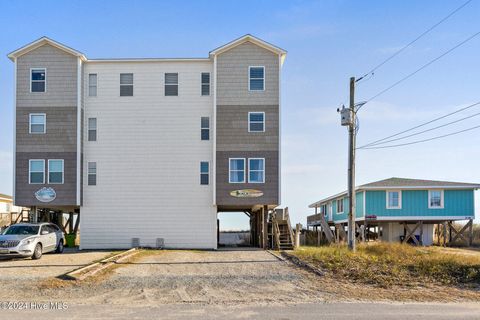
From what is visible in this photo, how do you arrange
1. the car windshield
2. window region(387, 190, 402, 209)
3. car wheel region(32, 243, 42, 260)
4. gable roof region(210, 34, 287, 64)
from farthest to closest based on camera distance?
1. window region(387, 190, 402, 209)
2. gable roof region(210, 34, 287, 64)
3. the car windshield
4. car wheel region(32, 243, 42, 260)

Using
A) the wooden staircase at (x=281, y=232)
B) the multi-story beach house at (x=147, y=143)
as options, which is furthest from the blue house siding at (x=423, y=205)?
the multi-story beach house at (x=147, y=143)

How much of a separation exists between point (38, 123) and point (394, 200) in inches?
956

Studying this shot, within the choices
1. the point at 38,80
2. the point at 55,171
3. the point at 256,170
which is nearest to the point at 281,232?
the point at 256,170

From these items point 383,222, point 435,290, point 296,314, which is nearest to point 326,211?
point 383,222

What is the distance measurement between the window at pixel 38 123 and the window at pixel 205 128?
8989 mm

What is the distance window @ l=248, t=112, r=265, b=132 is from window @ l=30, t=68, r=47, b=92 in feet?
39.2

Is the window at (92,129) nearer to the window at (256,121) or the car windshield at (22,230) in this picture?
the car windshield at (22,230)

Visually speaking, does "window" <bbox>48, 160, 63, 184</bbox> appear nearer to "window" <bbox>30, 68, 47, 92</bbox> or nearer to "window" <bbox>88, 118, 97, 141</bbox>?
Answer: "window" <bbox>88, 118, 97, 141</bbox>

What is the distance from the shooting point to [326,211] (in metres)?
56.3

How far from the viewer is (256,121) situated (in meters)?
31.3

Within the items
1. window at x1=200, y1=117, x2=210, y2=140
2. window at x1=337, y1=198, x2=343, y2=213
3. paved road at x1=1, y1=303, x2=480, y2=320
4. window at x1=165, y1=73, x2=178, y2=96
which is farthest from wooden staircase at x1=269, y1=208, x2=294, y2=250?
paved road at x1=1, y1=303, x2=480, y2=320

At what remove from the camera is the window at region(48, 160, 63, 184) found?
31.3 m

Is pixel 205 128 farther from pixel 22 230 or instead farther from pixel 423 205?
pixel 423 205

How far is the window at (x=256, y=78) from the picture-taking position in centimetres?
3141
